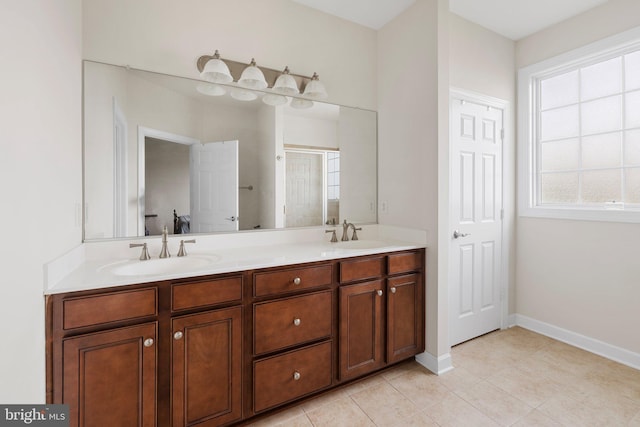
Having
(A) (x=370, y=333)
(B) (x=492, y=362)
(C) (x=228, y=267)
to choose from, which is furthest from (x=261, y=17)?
(B) (x=492, y=362)

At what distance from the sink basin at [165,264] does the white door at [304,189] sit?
73cm

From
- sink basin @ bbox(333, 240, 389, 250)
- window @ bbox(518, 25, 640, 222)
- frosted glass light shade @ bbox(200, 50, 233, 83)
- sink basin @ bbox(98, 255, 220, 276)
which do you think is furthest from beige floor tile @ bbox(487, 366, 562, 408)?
frosted glass light shade @ bbox(200, 50, 233, 83)

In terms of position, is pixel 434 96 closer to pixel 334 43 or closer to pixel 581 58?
pixel 334 43

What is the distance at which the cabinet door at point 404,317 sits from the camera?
205 centimetres

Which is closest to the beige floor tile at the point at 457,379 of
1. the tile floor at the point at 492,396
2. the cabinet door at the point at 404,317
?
the tile floor at the point at 492,396

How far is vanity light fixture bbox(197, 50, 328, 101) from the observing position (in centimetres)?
192

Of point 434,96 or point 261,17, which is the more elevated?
point 261,17

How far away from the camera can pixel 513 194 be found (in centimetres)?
290

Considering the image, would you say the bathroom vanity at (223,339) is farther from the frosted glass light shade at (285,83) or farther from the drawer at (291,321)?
the frosted glass light shade at (285,83)

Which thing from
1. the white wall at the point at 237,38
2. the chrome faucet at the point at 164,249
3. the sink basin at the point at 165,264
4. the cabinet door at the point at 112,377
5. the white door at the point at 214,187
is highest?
the white wall at the point at 237,38

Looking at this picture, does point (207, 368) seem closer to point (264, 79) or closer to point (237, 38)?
point (264, 79)

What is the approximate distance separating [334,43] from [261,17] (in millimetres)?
629

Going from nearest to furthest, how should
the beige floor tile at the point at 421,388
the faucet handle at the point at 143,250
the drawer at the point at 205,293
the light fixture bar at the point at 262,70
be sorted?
the drawer at the point at 205,293, the faucet handle at the point at 143,250, the beige floor tile at the point at 421,388, the light fixture bar at the point at 262,70

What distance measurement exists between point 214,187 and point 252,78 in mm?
790
